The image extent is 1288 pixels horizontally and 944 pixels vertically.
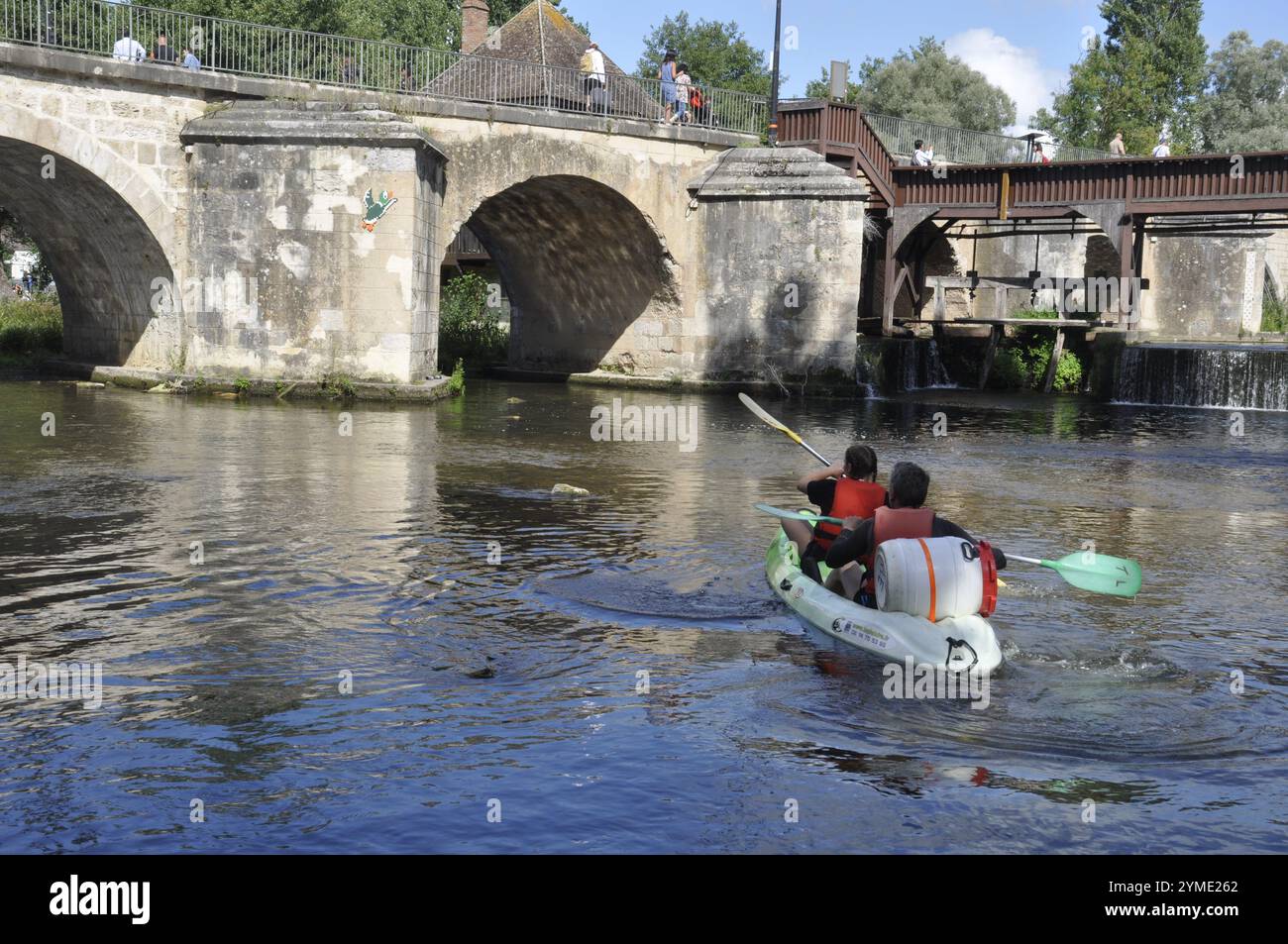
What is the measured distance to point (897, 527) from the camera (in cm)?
695

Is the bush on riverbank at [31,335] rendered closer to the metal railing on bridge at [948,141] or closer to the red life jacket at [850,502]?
the red life jacket at [850,502]

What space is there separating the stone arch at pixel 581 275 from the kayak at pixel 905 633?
16.8m

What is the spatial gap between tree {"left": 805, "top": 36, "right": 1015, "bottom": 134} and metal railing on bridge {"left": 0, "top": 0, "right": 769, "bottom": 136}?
33.8m

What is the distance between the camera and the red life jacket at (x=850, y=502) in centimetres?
807

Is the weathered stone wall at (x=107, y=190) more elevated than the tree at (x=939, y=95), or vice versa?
the tree at (x=939, y=95)

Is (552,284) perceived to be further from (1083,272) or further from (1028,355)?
(1083,272)

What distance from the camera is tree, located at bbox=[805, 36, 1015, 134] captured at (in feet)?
190

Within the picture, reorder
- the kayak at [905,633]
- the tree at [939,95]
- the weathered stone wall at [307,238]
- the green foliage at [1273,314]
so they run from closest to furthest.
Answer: the kayak at [905,633] → the weathered stone wall at [307,238] → the green foliage at [1273,314] → the tree at [939,95]

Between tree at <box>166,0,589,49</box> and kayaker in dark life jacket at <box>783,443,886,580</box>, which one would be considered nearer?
kayaker in dark life jacket at <box>783,443,886,580</box>

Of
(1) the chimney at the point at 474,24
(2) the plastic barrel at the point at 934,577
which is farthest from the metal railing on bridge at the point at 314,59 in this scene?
(2) the plastic barrel at the point at 934,577

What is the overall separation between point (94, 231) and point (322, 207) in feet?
12.4

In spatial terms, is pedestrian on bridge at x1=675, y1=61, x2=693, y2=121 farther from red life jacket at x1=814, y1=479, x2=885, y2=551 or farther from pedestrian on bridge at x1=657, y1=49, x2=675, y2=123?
red life jacket at x1=814, y1=479, x2=885, y2=551

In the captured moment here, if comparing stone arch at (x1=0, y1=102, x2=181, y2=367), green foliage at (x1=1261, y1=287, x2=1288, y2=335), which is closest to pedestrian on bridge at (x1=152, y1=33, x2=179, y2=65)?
stone arch at (x1=0, y1=102, x2=181, y2=367)
